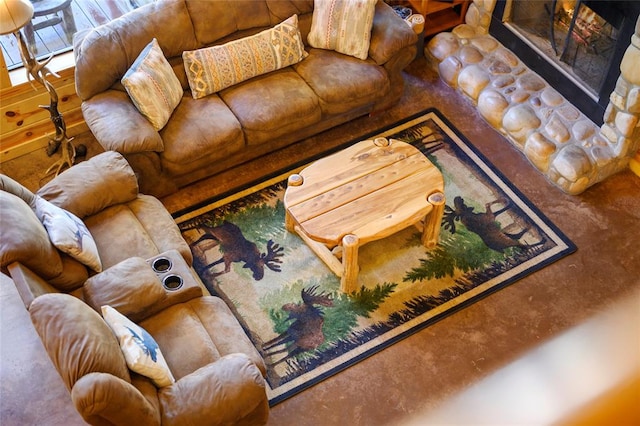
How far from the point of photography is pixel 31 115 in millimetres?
4609

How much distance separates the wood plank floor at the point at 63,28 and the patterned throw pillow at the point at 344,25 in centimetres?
131

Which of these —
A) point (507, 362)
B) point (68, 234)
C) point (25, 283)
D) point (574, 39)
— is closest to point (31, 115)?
point (68, 234)

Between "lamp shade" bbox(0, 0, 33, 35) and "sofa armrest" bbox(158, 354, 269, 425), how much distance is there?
2222 millimetres

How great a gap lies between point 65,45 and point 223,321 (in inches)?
96.5

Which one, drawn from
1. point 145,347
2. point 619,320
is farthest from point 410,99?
point 145,347

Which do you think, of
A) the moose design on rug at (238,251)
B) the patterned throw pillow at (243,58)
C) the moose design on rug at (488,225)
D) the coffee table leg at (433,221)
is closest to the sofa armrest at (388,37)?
the patterned throw pillow at (243,58)

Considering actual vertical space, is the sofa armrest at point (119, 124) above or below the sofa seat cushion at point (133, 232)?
above

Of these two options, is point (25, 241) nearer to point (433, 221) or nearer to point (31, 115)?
point (31, 115)

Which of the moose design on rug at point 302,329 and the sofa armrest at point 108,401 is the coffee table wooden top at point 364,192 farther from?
the sofa armrest at point 108,401

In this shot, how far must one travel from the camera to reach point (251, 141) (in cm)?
441

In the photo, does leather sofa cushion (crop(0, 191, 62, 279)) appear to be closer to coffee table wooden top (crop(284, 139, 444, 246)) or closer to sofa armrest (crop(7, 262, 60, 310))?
sofa armrest (crop(7, 262, 60, 310))

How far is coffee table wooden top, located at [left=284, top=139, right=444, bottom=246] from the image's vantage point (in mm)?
3797

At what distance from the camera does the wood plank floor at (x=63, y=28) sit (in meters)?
4.56

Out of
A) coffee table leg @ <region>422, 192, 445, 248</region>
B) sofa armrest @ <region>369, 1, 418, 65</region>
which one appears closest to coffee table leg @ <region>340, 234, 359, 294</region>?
coffee table leg @ <region>422, 192, 445, 248</region>
